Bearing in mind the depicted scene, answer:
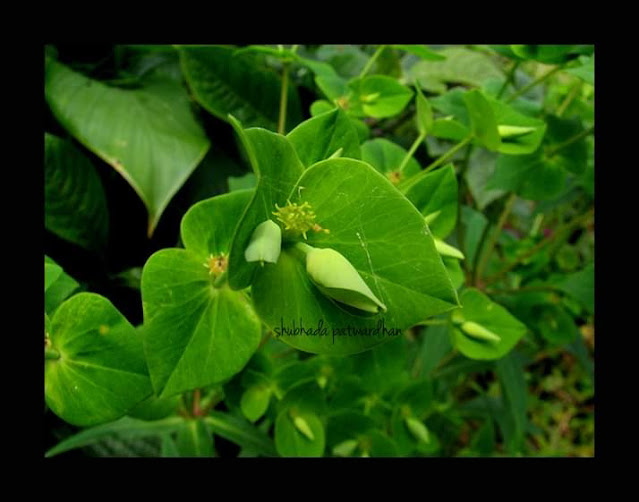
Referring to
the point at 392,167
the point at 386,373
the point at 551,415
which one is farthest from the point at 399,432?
the point at 551,415

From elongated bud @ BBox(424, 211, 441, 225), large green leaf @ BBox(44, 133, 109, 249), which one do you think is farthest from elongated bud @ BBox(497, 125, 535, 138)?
large green leaf @ BBox(44, 133, 109, 249)

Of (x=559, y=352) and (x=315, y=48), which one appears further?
(x=559, y=352)

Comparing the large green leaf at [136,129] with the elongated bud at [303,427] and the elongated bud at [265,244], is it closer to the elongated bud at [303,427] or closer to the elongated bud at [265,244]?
the elongated bud at [303,427]

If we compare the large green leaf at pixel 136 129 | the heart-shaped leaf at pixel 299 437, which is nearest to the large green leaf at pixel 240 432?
the heart-shaped leaf at pixel 299 437

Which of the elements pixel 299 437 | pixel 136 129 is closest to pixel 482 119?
pixel 299 437

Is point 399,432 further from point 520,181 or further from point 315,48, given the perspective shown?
point 315,48
